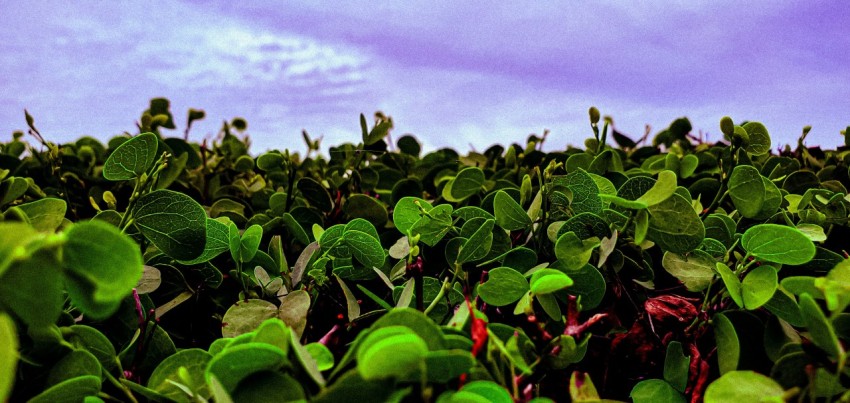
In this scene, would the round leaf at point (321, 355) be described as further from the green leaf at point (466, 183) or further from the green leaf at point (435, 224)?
the green leaf at point (466, 183)

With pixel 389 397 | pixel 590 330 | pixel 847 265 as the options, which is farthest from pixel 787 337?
pixel 389 397

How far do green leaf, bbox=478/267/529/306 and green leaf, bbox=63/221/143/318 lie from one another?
60 cm

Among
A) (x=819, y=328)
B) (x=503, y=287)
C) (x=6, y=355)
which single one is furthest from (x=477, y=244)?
(x=6, y=355)

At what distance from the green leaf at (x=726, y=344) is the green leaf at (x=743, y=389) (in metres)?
0.19

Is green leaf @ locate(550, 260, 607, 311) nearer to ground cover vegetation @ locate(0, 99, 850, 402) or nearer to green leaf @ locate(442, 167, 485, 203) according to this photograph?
ground cover vegetation @ locate(0, 99, 850, 402)

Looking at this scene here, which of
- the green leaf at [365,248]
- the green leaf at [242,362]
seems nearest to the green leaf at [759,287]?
the green leaf at [365,248]

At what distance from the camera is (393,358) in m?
0.69

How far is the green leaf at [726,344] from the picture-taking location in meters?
1.09

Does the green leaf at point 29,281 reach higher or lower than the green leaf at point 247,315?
higher

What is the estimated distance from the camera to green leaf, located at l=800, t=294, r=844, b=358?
81 centimetres

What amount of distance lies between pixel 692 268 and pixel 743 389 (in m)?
0.38

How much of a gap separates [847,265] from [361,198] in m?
1.14

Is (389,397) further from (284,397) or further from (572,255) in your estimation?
(572,255)

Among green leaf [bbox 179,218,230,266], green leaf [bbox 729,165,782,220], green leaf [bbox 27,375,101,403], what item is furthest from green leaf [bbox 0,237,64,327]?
green leaf [bbox 729,165,782,220]
